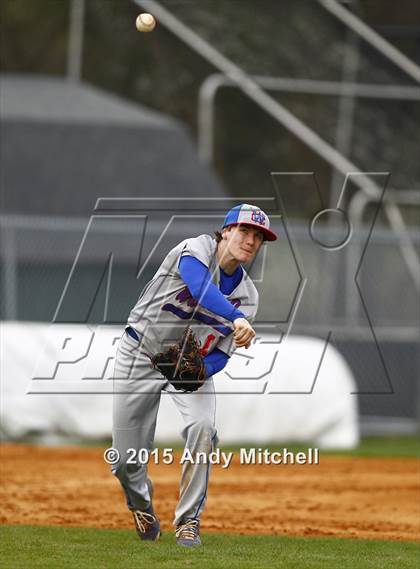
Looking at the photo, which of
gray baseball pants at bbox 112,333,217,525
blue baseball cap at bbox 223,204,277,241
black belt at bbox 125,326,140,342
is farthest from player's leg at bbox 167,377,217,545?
blue baseball cap at bbox 223,204,277,241

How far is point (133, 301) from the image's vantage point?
16453mm

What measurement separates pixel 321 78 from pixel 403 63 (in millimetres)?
2168

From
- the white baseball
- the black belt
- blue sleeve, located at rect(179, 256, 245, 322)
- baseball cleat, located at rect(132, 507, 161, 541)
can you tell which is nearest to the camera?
blue sleeve, located at rect(179, 256, 245, 322)

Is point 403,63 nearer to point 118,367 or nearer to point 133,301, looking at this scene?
point 133,301

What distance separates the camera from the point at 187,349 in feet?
24.3

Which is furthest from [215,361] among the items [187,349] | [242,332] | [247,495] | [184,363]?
[247,495]

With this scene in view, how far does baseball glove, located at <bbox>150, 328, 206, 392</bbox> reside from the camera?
7316mm

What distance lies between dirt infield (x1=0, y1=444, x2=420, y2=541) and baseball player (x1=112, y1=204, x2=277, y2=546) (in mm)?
1461

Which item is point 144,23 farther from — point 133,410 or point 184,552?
point 184,552

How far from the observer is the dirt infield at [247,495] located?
31.2 feet

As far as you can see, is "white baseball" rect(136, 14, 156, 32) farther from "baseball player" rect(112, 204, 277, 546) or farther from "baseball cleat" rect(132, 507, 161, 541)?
"baseball cleat" rect(132, 507, 161, 541)

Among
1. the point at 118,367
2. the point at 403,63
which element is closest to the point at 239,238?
the point at 118,367

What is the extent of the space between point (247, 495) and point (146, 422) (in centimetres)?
412

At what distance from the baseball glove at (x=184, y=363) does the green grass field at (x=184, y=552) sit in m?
0.92
